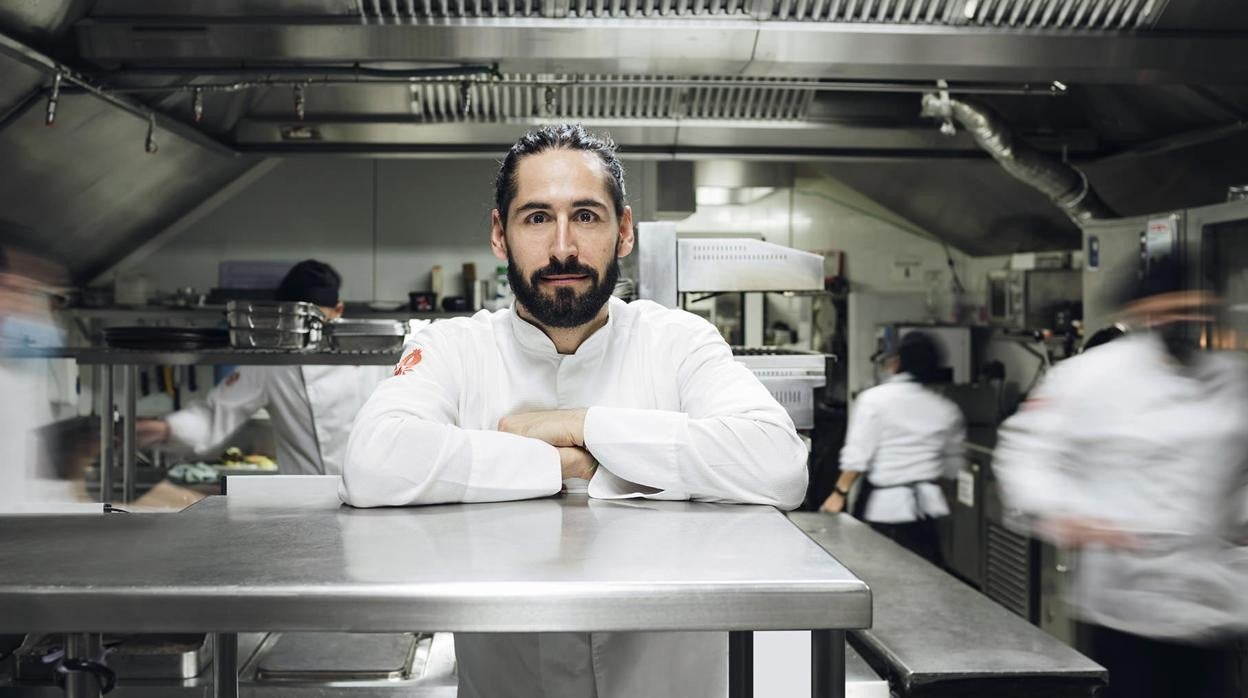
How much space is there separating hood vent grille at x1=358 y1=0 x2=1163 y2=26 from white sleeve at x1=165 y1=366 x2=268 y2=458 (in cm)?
134

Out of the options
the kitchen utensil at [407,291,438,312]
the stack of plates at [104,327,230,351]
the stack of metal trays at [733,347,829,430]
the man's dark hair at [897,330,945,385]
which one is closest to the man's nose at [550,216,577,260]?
the stack of metal trays at [733,347,829,430]

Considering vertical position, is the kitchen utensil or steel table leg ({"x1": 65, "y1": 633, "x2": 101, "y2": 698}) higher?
the kitchen utensil

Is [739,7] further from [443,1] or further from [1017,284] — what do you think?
[1017,284]

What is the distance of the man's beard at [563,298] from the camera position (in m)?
1.40

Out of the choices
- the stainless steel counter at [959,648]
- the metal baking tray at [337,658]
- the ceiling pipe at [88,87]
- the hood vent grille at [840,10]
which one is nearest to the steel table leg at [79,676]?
the metal baking tray at [337,658]

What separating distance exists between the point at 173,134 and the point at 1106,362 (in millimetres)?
3755

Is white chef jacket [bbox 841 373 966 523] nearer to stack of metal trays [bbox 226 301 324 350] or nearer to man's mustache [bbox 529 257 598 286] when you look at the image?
stack of metal trays [bbox 226 301 324 350]

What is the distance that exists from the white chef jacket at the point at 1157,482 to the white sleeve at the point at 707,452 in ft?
5.75

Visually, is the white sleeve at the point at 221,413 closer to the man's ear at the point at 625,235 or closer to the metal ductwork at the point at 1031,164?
the man's ear at the point at 625,235

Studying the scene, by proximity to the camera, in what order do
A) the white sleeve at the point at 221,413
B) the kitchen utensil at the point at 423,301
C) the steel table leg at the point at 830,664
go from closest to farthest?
the steel table leg at the point at 830,664 → the white sleeve at the point at 221,413 → the kitchen utensil at the point at 423,301

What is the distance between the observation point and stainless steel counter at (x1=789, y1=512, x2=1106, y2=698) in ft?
5.92

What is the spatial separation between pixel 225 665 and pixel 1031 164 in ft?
13.3

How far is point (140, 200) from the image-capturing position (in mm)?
4484

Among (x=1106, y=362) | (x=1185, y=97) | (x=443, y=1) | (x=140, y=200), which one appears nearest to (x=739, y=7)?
(x=443, y=1)
